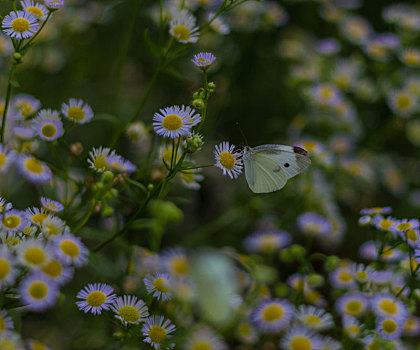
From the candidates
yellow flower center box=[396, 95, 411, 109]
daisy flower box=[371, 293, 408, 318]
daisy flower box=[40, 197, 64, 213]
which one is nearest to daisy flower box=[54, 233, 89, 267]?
daisy flower box=[40, 197, 64, 213]

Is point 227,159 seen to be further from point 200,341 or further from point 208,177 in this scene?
point 208,177

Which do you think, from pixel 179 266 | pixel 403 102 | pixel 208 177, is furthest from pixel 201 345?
pixel 403 102

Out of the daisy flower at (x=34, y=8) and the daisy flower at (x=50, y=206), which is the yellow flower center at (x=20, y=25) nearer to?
the daisy flower at (x=34, y=8)

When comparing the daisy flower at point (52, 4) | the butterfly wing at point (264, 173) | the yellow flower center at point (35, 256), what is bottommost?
the butterfly wing at point (264, 173)

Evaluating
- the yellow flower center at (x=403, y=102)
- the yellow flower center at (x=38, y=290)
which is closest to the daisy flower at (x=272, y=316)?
the yellow flower center at (x=38, y=290)

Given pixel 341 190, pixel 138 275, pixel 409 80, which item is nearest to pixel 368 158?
pixel 341 190

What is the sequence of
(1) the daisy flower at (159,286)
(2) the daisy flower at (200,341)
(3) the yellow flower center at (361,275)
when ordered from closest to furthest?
1. (2) the daisy flower at (200,341)
2. (1) the daisy flower at (159,286)
3. (3) the yellow flower center at (361,275)
